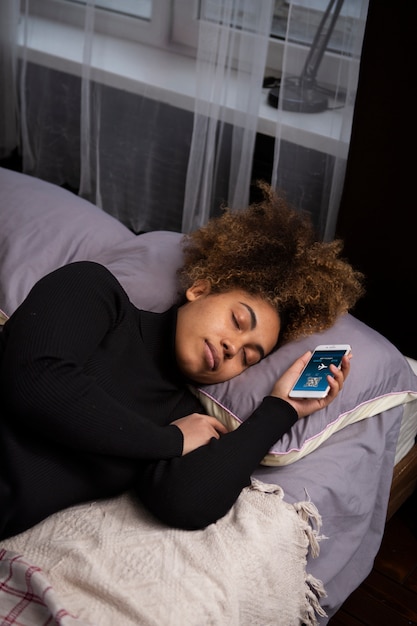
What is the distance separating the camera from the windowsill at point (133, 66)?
223 cm

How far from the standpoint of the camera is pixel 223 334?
1509 mm

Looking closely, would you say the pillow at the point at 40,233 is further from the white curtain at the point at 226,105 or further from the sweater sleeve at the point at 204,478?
the sweater sleeve at the point at 204,478

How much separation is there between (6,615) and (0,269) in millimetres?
841

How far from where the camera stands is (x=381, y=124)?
1.83 m

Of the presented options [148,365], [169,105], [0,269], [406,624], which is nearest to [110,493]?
[148,365]

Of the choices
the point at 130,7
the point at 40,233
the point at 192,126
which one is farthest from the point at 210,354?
the point at 130,7

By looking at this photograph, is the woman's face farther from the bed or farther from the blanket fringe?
the blanket fringe

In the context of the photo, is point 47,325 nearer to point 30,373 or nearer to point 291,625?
point 30,373

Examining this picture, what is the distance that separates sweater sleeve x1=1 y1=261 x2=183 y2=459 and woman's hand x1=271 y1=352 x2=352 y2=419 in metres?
0.23

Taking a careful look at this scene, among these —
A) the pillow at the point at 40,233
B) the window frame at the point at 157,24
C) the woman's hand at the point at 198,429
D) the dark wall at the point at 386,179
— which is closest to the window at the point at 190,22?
the window frame at the point at 157,24

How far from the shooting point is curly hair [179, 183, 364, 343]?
5.27ft

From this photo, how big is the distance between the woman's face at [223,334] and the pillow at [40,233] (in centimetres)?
41

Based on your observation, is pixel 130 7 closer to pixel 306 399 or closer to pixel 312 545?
pixel 306 399

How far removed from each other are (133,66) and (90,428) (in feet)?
5.02
